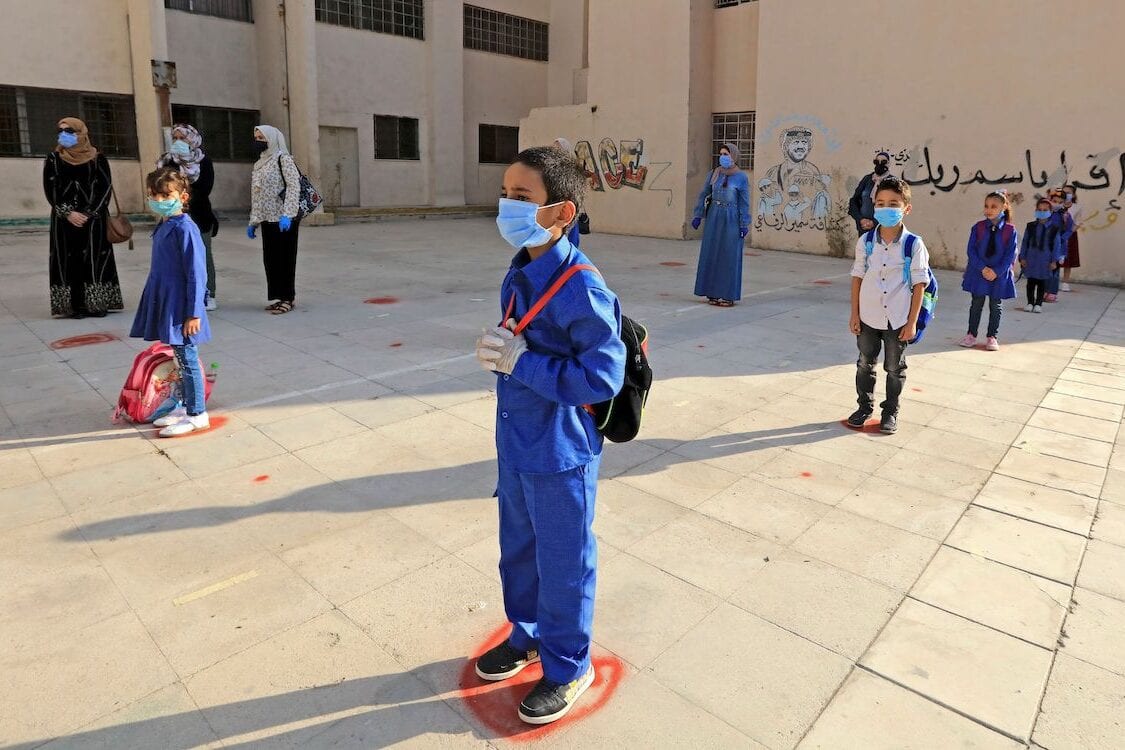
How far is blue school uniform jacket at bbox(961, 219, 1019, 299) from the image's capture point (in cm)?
721

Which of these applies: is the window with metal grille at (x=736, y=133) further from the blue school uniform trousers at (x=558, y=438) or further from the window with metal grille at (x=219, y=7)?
the blue school uniform trousers at (x=558, y=438)

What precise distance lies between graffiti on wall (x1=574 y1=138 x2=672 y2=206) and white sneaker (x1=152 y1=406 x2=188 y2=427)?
1387cm

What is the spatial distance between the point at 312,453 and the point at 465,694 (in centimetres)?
234

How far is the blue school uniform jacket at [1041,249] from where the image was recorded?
9188mm

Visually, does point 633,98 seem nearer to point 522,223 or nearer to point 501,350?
point 522,223

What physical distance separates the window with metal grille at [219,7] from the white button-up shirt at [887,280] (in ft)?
61.7

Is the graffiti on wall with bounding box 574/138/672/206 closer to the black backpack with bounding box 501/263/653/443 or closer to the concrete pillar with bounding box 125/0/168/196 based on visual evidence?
the concrete pillar with bounding box 125/0/168/196

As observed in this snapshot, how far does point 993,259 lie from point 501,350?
6.69 metres

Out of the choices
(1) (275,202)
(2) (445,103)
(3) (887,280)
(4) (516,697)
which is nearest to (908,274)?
(3) (887,280)

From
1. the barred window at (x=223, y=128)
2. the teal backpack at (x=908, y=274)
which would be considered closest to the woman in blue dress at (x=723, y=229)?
the teal backpack at (x=908, y=274)

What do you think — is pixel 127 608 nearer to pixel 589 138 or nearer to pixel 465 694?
pixel 465 694

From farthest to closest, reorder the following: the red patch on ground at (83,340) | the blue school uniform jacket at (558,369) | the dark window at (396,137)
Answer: the dark window at (396,137) → the red patch on ground at (83,340) → the blue school uniform jacket at (558,369)

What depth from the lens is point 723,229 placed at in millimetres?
9141

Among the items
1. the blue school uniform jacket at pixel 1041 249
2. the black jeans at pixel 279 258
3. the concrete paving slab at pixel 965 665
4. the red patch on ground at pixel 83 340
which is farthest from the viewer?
the blue school uniform jacket at pixel 1041 249
